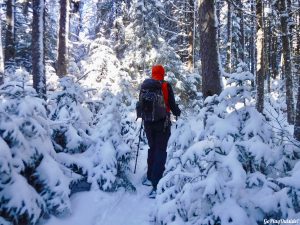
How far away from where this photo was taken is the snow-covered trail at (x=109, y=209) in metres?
5.21

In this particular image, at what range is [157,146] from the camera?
698cm

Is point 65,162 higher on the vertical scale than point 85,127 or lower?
lower

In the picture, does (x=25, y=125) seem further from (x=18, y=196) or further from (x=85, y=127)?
(x=85, y=127)

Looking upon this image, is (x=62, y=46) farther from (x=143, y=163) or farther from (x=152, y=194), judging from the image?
(x=152, y=194)

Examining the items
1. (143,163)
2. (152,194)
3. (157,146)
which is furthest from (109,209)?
(143,163)

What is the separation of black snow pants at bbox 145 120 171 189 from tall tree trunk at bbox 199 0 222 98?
4.22ft

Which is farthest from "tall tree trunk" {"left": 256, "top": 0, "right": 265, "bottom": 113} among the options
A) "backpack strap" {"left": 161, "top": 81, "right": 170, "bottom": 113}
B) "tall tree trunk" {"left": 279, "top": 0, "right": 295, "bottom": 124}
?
"backpack strap" {"left": 161, "top": 81, "right": 170, "bottom": 113}

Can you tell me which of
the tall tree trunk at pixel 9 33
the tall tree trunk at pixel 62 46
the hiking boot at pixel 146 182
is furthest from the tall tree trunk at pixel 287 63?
the tall tree trunk at pixel 9 33

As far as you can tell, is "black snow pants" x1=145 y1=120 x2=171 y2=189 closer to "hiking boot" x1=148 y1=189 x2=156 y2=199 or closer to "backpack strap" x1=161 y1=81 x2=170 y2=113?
"hiking boot" x1=148 y1=189 x2=156 y2=199

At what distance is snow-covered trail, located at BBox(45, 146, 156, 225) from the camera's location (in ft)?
17.1

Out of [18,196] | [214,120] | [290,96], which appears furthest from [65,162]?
[290,96]

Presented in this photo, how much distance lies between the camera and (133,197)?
662 centimetres

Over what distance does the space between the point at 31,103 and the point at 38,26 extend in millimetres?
3919

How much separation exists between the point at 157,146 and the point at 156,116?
61 centimetres
